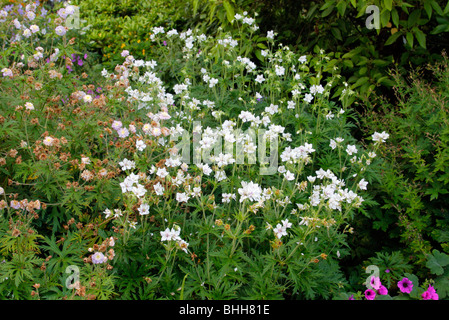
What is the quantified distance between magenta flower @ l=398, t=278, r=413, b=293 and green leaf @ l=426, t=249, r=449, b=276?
0.18m

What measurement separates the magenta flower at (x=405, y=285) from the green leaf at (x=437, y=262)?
18 cm

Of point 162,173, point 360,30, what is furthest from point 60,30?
point 360,30

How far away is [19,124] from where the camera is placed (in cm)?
265

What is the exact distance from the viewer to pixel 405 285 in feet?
8.20

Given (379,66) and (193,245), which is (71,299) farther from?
(379,66)

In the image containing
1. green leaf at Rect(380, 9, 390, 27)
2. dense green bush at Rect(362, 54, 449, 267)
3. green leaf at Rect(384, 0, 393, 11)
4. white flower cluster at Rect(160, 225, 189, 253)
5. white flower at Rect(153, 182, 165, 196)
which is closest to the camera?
white flower cluster at Rect(160, 225, 189, 253)

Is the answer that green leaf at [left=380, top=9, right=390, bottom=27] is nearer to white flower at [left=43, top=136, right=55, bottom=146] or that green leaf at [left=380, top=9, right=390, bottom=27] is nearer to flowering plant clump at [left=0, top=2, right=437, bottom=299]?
flowering plant clump at [left=0, top=2, right=437, bottom=299]

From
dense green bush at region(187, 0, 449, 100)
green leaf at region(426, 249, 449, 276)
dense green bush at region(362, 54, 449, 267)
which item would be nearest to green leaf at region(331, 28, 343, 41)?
dense green bush at region(187, 0, 449, 100)

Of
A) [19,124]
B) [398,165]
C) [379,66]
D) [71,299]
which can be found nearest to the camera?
[71,299]

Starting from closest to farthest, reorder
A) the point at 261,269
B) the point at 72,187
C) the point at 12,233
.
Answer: the point at 12,233, the point at 261,269, the point at 72,187

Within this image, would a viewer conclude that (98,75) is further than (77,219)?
Yes

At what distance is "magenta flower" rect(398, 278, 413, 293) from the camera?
2.48 metres

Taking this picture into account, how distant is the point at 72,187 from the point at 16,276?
56 cm
